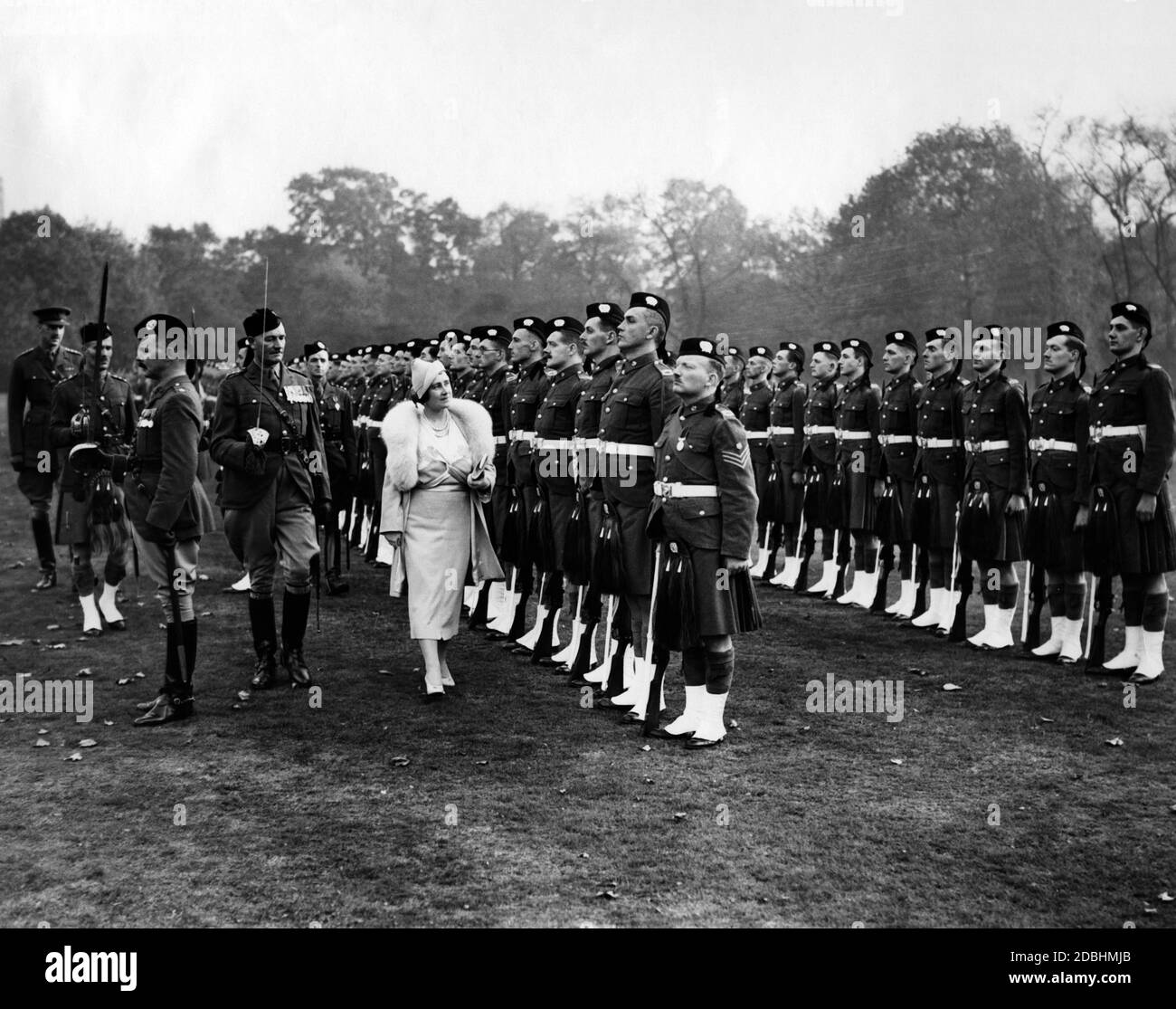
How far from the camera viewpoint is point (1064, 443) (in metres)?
9.37

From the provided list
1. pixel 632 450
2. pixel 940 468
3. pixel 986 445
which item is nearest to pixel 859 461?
pixel 940 468

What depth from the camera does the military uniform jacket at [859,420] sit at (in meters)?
11.7

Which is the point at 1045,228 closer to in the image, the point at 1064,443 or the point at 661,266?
the point at 661,266

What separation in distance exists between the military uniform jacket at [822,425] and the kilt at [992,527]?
8.61 ft

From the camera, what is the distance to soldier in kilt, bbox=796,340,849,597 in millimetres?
12258

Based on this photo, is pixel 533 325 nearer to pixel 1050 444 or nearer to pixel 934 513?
pixel 934 513

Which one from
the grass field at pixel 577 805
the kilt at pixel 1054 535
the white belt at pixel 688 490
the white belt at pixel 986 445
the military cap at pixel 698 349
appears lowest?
the grass field at pixel 577 805

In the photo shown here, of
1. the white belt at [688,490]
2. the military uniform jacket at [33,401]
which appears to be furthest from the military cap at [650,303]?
the military uniform jacket at [33,401]

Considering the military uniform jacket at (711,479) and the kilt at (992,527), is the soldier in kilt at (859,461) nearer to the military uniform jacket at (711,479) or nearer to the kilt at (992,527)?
the kilt at (992,527)

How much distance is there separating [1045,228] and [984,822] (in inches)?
964

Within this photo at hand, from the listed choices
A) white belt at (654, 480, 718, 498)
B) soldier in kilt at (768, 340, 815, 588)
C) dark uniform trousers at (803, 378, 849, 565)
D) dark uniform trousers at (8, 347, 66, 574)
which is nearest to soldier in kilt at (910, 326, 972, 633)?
dark uniform trousers at (803, 378, 849, 565)

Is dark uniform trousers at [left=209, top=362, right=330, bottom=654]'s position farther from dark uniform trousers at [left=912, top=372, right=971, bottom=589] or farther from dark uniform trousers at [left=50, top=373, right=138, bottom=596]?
dark uniform trousers at [left=912, top=372, right=971, bottom=589]

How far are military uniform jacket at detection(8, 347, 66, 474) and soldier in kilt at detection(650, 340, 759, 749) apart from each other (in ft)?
25.5
